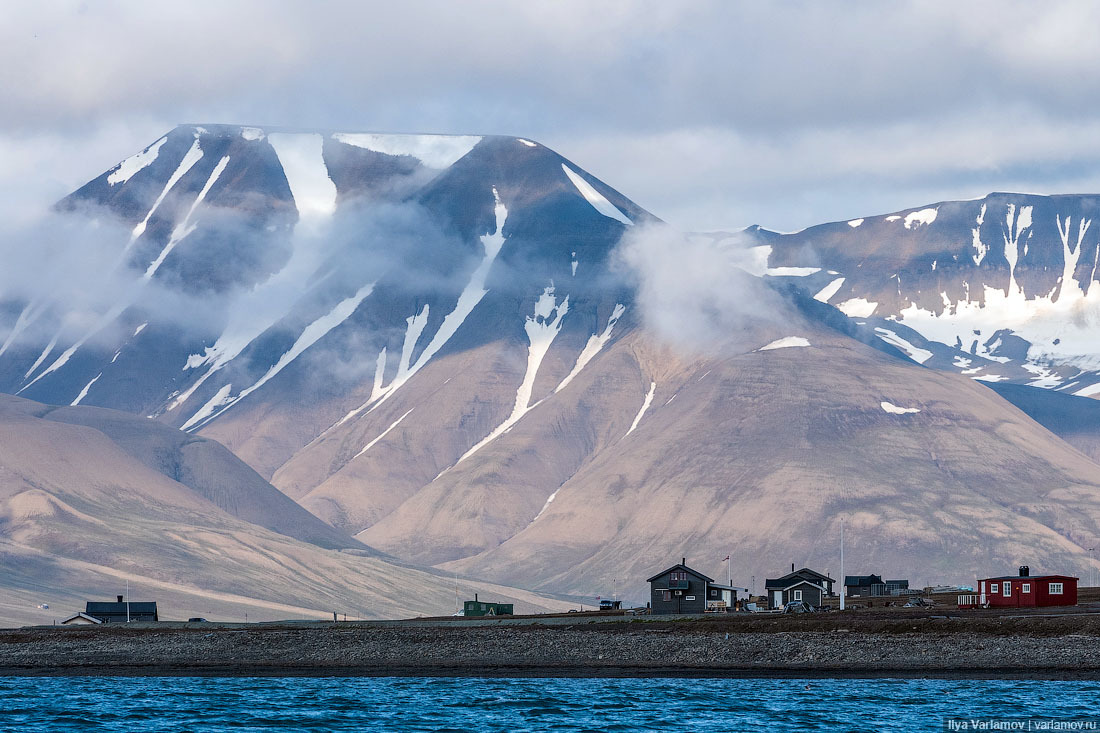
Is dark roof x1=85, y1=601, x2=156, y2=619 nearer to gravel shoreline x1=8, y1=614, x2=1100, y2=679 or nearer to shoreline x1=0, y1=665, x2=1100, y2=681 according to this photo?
gravel shoreline x1=8, y1=614, x2=1100, y2=679

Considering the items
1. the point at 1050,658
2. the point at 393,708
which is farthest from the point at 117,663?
the point at 1050,658

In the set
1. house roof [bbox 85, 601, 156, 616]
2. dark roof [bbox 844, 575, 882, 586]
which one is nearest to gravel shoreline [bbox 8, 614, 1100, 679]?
house roof [bbox 85, 601, 156, 616]

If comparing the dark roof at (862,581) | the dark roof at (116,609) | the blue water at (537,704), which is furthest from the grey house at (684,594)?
the dark roof at (116,609)

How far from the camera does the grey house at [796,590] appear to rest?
14012 centimetres

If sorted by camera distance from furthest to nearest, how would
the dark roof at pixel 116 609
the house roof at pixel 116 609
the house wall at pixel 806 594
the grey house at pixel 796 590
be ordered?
the house roof at pixel 116 609 → the dark roof at pixel 116 609 → the house wall at pixel 806 594 → the grey house at pixel 796 590

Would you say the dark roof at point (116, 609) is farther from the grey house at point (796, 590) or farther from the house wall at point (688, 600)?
the grey house at point (796, 590)

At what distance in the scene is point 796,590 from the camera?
142 metres

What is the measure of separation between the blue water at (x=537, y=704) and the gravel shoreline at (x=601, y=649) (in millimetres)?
5322

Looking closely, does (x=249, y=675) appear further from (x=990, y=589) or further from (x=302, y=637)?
(x=990, y=589)

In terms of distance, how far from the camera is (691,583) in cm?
13338

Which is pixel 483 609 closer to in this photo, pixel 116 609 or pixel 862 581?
pixel 116 609

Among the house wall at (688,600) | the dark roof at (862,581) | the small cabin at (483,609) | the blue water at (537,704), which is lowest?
the blue water at (537,704)

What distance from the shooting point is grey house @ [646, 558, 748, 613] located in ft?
436

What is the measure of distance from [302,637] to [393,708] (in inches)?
1422
